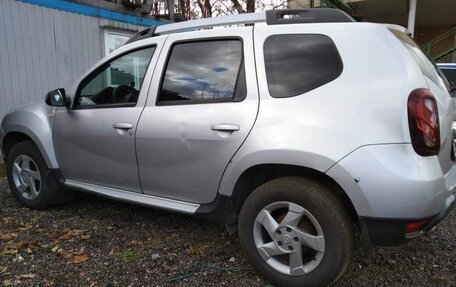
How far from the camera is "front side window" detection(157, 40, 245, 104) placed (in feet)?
9.24

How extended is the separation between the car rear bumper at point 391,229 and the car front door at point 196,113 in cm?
94

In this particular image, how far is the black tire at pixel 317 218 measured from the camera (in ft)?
7.80

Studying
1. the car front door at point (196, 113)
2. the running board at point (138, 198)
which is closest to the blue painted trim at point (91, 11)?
the running board at point (138, 198)

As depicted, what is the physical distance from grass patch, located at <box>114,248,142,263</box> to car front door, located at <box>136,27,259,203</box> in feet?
1.65

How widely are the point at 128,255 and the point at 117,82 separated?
161 cm

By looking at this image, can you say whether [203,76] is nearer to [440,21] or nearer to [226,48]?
[226,48]

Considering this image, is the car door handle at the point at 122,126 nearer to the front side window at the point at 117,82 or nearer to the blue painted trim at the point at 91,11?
the front side window at the point at 117,82

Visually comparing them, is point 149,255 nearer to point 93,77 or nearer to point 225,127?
point 225,127

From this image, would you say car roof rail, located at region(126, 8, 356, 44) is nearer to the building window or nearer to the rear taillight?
the rear taillight

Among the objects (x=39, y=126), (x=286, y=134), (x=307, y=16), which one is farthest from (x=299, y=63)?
(x=39, y=126)

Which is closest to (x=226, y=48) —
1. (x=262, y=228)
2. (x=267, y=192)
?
(x=267, y=192)

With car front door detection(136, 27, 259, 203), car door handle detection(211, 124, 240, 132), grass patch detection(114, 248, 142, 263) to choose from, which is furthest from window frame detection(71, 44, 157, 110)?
grass patch detection(114, 248, 142, 263)

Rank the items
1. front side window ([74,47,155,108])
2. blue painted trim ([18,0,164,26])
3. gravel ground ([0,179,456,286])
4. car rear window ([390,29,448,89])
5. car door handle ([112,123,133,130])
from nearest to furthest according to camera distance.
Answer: car rear window ([390,29,448,89]) → gravel ground ([0,179,456,286]) → car door handle ([112,123,133,130]) → front side window ([74,47,155,108]) → blue painted trim ([18,0,164,26])

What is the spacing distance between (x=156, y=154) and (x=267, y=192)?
38.8 inches
